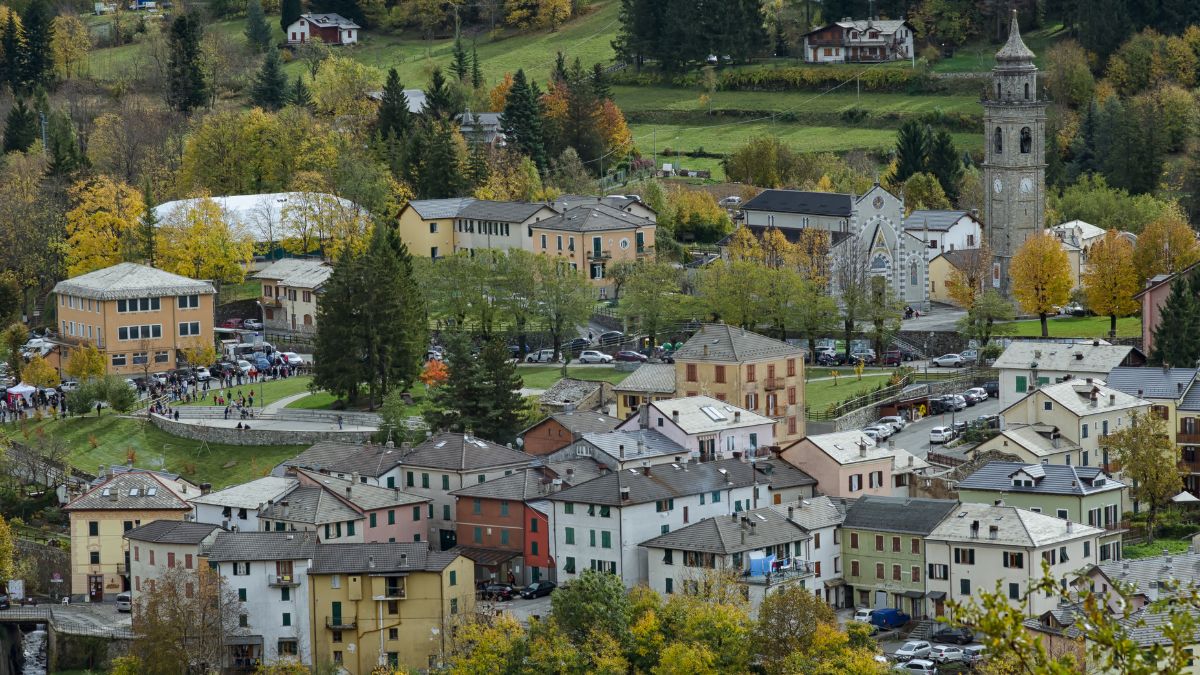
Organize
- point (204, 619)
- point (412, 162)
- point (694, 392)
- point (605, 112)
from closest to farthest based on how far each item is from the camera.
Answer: point (204, 619) < point (694, 392) < point (412, 162) < point (605, 112)

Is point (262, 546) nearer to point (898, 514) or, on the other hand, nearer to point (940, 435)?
point (898, 514)

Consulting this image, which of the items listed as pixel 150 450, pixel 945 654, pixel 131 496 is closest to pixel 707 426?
pixel 945 654

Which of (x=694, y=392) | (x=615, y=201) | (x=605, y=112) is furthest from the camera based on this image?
(x=605, y=112)

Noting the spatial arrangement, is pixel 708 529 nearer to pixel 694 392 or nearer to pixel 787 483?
pixel 787 483

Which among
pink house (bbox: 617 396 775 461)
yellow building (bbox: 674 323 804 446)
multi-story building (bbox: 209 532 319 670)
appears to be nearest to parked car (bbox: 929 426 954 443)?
yellow building (bbox: 674 323 804 446)

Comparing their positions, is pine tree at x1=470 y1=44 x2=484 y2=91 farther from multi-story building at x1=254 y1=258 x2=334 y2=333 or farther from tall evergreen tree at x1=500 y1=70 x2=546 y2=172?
multi-story building at x1=254 y1=258 x2=334 y2=333

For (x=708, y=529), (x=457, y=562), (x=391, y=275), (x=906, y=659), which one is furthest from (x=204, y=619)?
(x=391, y=275)
